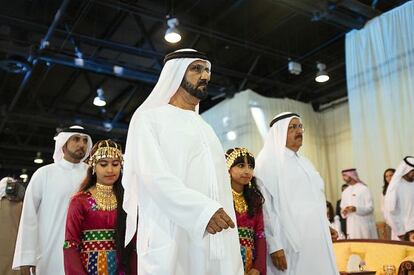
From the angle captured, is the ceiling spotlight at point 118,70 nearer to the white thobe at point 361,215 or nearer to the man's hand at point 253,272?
the white thobe at point 361,215

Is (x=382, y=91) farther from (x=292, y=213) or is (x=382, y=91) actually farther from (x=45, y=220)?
(x=45, y=220)

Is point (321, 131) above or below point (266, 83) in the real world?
below

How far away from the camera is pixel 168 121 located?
205 cm

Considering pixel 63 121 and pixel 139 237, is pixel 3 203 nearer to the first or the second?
pixel 139 237

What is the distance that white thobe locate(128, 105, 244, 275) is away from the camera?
1.75 meters

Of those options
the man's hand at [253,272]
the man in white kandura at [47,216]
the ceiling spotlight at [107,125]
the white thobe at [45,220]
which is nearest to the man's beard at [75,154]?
the man in white kandura at [47,216]

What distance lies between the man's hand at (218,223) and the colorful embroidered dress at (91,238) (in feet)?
3.26

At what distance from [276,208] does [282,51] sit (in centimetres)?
575

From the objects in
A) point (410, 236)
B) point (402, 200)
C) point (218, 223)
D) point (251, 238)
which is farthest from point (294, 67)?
point (218, 223)

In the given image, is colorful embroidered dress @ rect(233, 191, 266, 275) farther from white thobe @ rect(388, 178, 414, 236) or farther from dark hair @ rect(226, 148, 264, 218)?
white thobe @ rect(388, 178, 414, 236)

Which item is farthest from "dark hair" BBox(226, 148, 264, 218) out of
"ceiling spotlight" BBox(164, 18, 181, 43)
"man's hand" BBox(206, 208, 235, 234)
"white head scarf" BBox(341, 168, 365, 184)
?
"white head scarf" BBox(341, 168, 365, 184)

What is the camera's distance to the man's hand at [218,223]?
1661 mm

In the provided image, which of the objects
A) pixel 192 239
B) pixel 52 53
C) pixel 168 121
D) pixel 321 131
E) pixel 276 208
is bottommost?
pixel 192 239

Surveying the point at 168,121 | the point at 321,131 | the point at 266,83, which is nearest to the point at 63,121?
the point at 266,83
